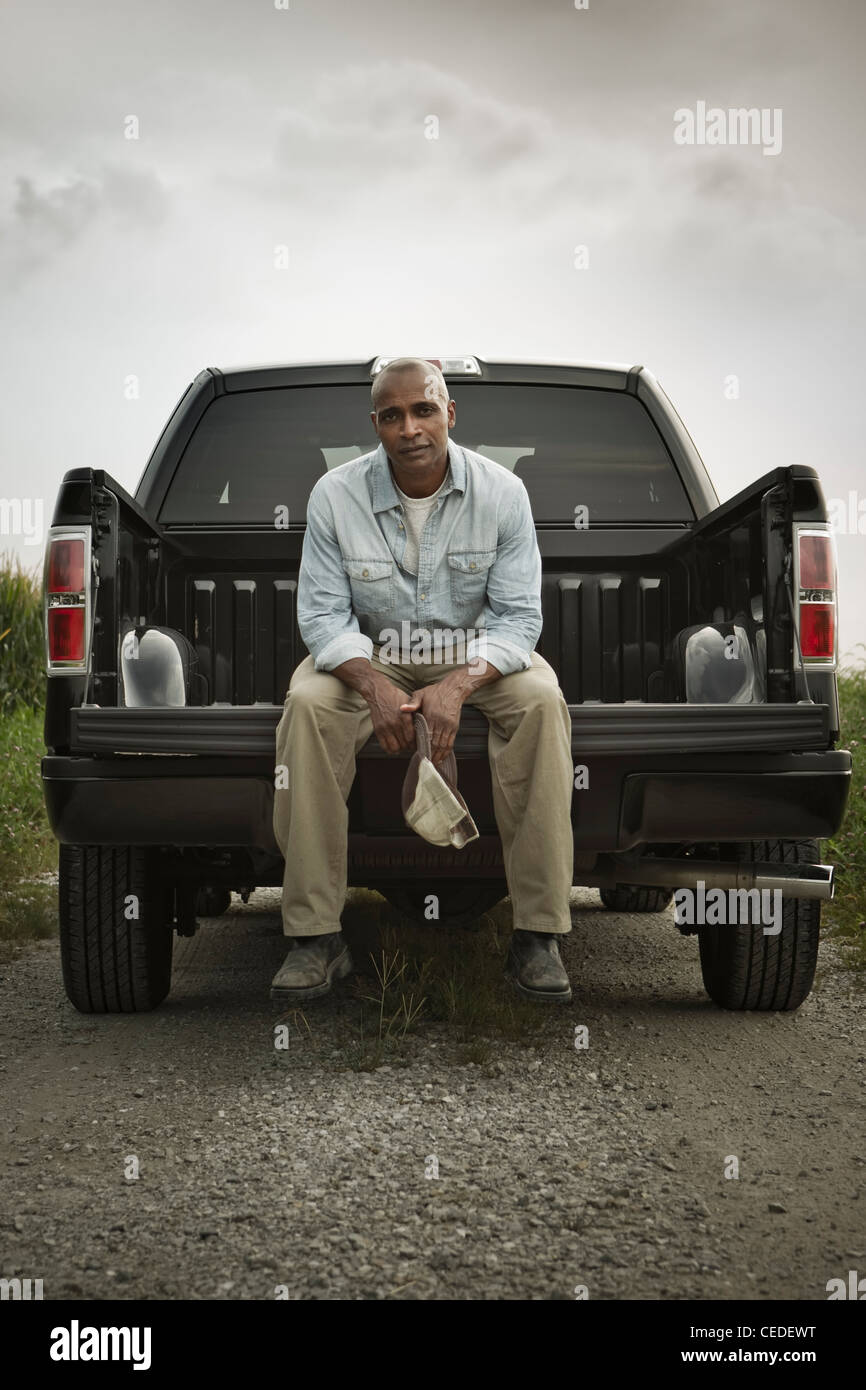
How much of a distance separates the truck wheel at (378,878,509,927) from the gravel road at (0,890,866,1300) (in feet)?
1.42

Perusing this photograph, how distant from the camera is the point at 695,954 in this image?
4.93 m

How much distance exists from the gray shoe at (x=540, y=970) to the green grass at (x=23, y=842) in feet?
9.09

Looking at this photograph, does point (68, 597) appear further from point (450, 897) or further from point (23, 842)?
point (23, 842)

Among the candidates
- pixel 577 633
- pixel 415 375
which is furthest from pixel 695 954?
pixel 415 375

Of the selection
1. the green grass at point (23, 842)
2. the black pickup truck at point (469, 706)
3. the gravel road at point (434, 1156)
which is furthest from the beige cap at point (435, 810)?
the green grass at point (23, 842)

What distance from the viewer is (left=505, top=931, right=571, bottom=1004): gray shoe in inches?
129

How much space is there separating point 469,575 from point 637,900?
9.10 ft

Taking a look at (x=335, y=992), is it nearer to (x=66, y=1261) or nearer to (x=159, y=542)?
(x=159, y=542)

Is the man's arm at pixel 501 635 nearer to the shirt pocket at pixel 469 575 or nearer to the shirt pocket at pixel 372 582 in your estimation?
the shirt pocket at pixel 469 575

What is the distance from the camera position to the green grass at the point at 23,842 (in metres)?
5.50

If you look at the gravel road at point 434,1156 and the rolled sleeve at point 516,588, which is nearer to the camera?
the gravel road at point 434,1156

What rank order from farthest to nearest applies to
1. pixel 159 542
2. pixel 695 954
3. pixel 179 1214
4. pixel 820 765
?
pixel 695 954
pixel 159 542
pixel 820 765
pixel 179 1214

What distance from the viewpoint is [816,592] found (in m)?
3.28
